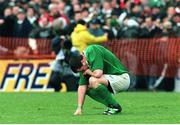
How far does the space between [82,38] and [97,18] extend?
124 centimetres

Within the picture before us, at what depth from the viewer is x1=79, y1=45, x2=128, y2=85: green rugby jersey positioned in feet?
43.9

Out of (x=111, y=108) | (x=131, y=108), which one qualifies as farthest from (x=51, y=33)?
(x=111, y=108)

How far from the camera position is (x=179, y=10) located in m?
25.3

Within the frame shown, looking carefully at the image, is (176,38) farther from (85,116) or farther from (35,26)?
(85,116)

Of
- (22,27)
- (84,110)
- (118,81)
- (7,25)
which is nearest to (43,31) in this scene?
(22,27)

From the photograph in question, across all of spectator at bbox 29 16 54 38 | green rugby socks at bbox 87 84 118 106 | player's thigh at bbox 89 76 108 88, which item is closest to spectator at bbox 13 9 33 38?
spectator at bbox 29 16 54 38

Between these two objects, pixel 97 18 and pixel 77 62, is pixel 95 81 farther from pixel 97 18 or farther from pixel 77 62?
pixel 97 18

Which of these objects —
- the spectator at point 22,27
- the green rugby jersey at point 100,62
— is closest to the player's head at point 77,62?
the green rugby jersey at point 100,62

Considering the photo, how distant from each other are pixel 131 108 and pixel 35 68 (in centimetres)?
863

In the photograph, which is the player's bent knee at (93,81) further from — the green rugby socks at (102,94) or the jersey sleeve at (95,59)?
the jersey sleeve at (95,59)

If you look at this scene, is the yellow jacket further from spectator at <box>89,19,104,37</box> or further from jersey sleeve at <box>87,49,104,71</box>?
jersey sleeve at <box>87,49,104,71</box>

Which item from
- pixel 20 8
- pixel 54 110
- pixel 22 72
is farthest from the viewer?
pixel 20 8

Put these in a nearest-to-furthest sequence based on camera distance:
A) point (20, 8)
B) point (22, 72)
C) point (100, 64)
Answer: point (100, 64)
point (22, 72)
point (20, 8)

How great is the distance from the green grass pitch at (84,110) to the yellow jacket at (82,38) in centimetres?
254
